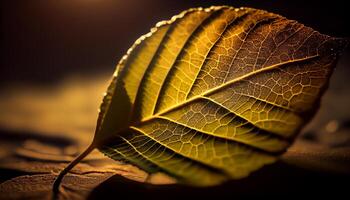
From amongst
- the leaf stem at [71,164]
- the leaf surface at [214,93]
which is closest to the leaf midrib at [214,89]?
the leaf surface at [214,93]

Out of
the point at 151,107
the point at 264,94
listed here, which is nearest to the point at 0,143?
the point at 151,107

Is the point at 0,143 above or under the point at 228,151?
under

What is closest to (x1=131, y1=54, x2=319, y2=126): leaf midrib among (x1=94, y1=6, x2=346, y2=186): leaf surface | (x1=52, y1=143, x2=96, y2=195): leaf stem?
(x1=94, y1=6, x2=346, y2=186): leaf surface

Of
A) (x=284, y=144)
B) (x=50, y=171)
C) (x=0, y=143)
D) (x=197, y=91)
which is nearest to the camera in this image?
(x=284, y=144)

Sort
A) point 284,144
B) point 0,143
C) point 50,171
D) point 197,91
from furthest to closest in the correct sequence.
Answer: point 0,143
point 50,171
point 197,91
point 284,144

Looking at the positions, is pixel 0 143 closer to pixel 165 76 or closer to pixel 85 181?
pixel 85 181

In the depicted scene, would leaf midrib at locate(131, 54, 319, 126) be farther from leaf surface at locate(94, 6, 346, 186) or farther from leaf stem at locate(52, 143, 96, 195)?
leaf stem at locate(52, 143, 96, 195)

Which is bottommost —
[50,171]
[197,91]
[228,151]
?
[50,171]

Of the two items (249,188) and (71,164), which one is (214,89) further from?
(71,164)
